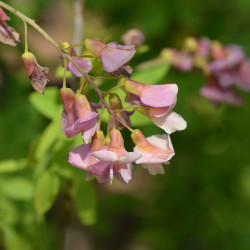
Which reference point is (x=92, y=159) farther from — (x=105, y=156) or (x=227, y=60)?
(x=227, y=60)

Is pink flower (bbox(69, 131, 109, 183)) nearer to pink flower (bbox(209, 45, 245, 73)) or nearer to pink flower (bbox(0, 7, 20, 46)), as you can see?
pink flower (bbox(0, 7, 20, 46))

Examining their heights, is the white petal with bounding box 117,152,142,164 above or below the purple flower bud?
above

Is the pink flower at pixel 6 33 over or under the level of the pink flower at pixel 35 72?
over

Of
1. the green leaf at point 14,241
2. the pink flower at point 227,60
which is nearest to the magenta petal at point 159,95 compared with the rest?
the pink flower at point 227,60

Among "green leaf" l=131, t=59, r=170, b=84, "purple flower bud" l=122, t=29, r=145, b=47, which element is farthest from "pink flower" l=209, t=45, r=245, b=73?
"purple flower bud" l=122, t=29, r=145, b=47

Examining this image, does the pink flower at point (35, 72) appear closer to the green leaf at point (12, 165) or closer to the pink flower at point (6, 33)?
the pink flower at point (6, 33)

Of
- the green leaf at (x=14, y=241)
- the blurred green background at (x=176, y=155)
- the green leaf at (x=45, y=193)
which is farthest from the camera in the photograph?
the blurred green background at (x=176, y=155)
